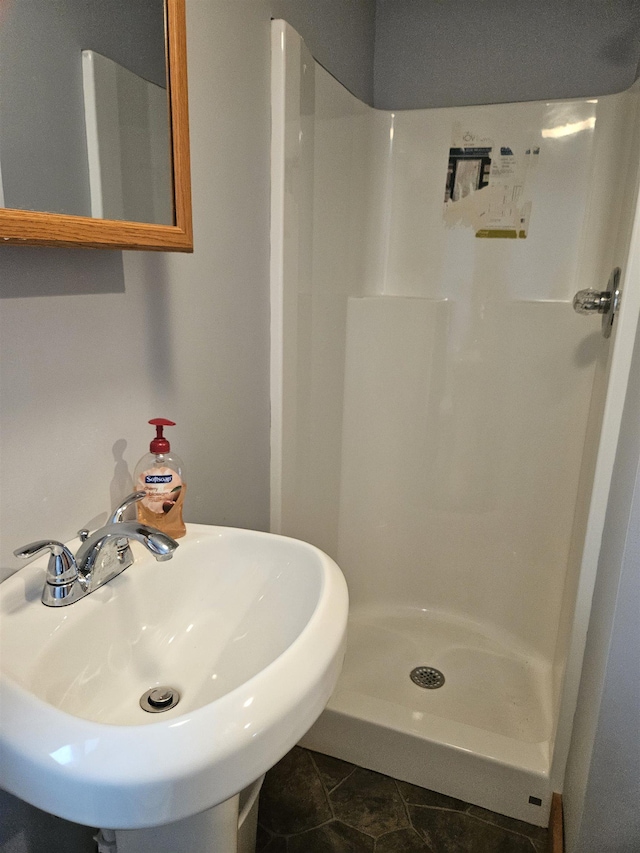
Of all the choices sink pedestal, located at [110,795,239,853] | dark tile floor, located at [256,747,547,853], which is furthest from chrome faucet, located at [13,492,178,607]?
dark tile floor, located at [256,747,547,853]

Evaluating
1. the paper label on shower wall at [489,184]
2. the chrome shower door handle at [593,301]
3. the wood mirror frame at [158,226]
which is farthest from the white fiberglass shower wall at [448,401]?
the wood mirror frame at [158,226]

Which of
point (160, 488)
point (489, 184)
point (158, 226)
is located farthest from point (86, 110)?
point (489, 184)

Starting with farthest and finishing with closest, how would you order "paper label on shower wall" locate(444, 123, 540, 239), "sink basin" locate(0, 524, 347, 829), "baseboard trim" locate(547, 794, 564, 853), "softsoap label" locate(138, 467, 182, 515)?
"paper label on shower wall" locate(444, 123, 540, 239) → "baseboard trim" locate(547, 794, 564, 853) → "softsoap label" locate(138, 467, 182, 515) → "sink basin" locate(0, 524, 347, 829)

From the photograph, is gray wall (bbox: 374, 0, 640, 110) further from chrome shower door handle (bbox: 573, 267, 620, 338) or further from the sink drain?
the sink drain

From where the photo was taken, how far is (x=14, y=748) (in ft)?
1.77

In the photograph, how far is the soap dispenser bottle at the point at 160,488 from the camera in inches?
35.8

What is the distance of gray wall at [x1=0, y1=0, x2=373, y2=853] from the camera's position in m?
0.76

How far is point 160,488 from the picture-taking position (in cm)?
91

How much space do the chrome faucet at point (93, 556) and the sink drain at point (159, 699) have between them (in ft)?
0.53

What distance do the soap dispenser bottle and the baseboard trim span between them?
3.38ft

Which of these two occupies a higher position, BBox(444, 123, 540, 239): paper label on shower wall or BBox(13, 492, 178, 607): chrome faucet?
BBox(444, 123, 540, 239): paper label on shower wall

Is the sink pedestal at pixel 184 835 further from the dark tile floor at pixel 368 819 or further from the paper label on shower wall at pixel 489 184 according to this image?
the paper label on shower wall at pixel 489 184

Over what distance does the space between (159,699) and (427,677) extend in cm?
108

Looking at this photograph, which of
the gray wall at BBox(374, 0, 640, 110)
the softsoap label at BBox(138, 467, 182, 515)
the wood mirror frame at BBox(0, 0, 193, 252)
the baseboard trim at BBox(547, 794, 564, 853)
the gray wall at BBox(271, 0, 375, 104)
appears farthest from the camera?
the gray wall at BBox(374, 0, 640, 110)
